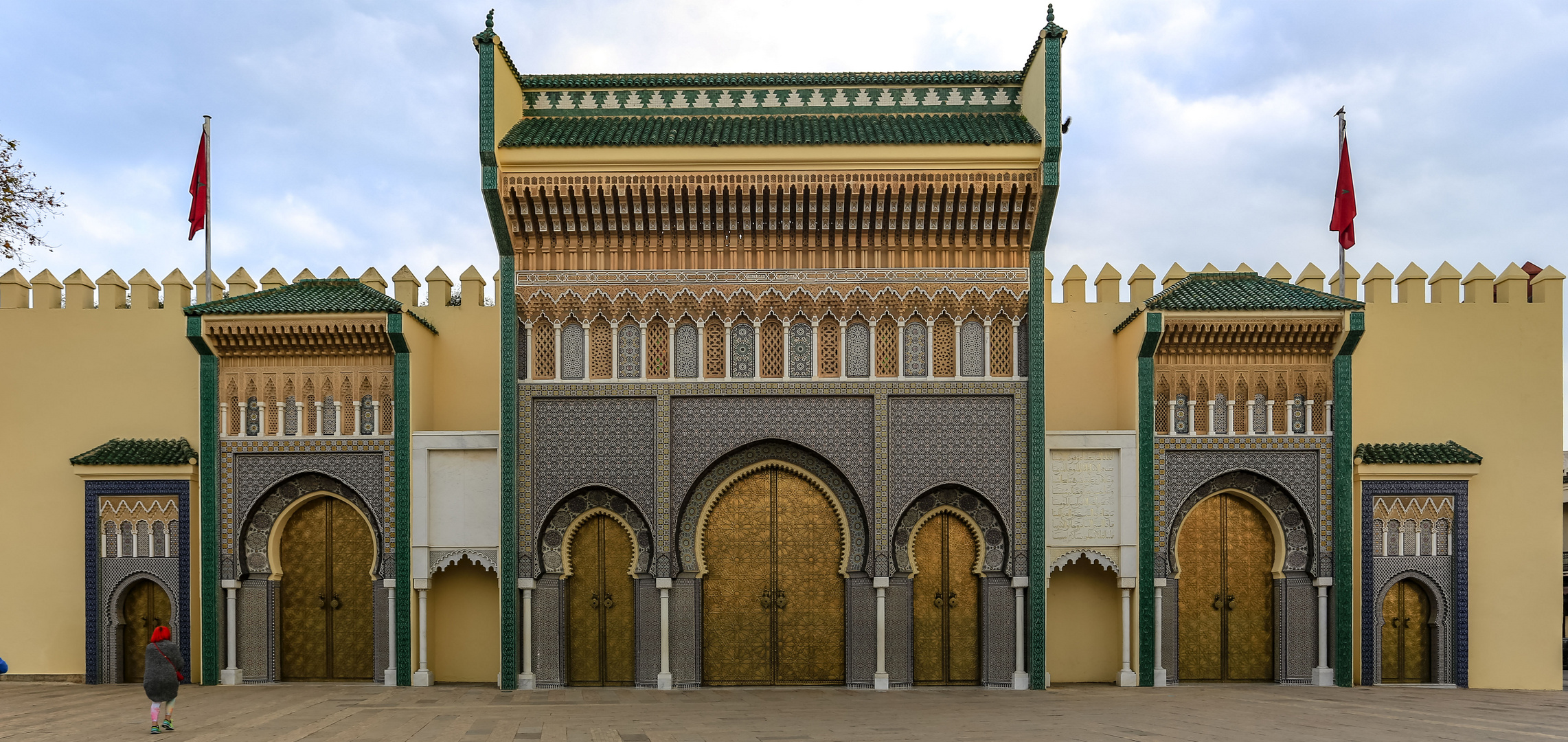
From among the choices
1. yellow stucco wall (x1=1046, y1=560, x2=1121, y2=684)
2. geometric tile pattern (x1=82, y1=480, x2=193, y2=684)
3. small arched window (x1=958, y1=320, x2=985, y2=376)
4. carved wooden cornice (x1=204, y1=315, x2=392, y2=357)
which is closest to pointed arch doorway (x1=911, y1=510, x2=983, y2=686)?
yellow stucco wall (x1=1046, y1=560, x2=1121, y2=684)

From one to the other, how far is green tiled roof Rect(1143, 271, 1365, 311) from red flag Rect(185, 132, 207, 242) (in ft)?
35.0

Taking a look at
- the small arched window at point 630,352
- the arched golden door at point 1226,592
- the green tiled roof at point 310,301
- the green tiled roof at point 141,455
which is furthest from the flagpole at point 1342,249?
the green tiled roof at point 141,455

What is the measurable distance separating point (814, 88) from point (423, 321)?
5.15 m

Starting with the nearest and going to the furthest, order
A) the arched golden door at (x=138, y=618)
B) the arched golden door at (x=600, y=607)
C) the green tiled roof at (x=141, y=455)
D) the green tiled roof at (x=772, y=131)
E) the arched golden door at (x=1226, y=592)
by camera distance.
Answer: the green tiled roof at (x=772, y=131)
the arched golden door at (x=600, y=607)
the green tiled roof at (x=141, y=455)
the arched golden door at (x=1226, y=592)
the arched golden door at (x=138, y=618)

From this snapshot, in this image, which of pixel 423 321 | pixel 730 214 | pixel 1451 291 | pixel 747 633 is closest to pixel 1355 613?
Answer: pixel 1451 291

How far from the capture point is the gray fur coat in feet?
23.5

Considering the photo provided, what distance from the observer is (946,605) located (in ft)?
31.7

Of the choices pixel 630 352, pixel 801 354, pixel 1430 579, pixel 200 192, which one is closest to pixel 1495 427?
pixel 1430 579

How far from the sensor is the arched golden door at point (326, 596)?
388 inches

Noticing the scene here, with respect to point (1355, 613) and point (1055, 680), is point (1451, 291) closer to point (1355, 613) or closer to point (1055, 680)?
point (1355, 613)

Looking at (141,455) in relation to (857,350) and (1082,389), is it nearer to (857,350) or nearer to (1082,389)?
(857,350)

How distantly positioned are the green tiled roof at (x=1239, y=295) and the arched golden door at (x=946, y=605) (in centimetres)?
325

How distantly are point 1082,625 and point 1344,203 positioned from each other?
5.54 metres

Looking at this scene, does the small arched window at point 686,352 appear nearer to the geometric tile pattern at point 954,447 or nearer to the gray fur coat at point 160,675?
the geometric tile pattern at point 954,447
